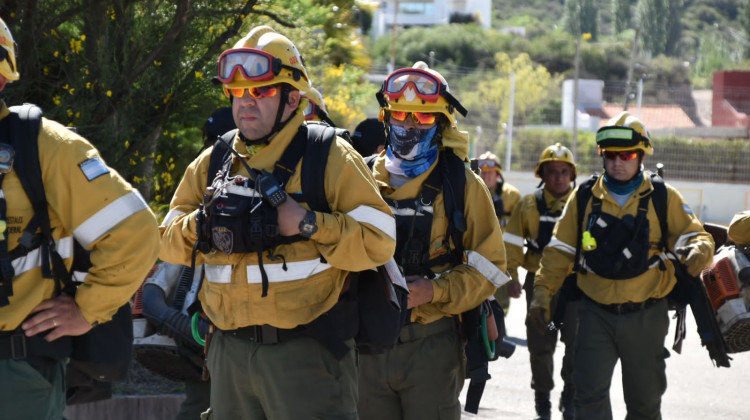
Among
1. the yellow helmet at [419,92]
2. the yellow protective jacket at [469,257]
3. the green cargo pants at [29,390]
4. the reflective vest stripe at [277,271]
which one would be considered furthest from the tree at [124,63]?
the green cargo pants at [29,390]

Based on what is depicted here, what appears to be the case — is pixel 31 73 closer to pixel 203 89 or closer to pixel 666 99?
pixel 203 89

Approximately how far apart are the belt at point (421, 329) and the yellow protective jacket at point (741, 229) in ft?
8.87

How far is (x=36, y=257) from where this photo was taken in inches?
145

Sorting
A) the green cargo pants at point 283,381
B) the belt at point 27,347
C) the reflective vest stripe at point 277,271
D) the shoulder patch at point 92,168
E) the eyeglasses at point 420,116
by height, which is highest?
the shoulder patch at point 92,168

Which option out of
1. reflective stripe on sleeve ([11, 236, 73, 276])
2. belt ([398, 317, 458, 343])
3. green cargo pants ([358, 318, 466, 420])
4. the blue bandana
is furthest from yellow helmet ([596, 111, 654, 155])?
reflective stripe on sleeve ([11, 236, 73, 276])

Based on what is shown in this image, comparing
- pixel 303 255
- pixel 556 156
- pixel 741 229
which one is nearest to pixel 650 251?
pixel 741 229

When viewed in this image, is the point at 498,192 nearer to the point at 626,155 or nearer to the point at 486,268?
the point at 626,155

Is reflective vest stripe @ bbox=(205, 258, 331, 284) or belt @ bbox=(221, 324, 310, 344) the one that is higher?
reflective vest stripe @ bbox=(205, 258, 331, 284)

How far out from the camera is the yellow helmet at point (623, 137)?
23.2 feet

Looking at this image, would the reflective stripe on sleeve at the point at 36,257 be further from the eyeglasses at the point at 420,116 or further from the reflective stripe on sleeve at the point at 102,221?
the eyeglasses at the point at 420,116

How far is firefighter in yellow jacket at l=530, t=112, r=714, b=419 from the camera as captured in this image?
6.86m

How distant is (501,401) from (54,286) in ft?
20.7

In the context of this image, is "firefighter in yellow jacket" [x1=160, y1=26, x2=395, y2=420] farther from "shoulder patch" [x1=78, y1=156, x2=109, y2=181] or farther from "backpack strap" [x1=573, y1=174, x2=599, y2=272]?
"backpack strap" [x1=573, y1=174, x2=599, y2=272]

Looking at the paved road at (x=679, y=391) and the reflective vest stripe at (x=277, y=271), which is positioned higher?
the reflective vest stripe at (x=277, y=271)
